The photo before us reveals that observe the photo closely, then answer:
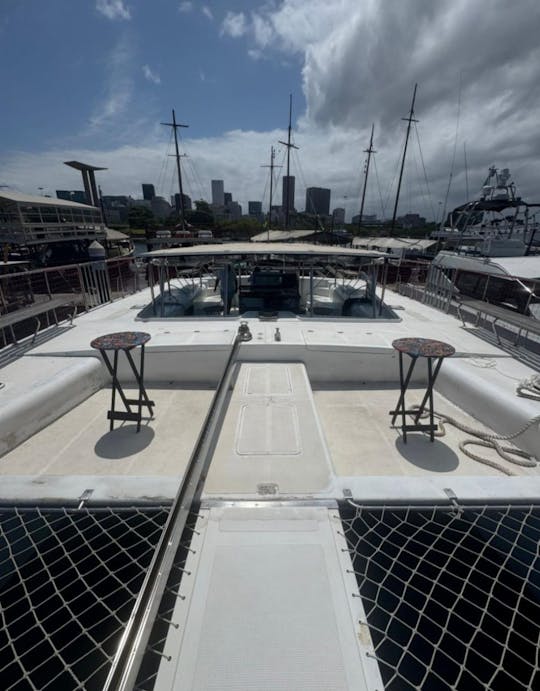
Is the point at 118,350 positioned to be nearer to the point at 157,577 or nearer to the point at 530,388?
the point at 157,577

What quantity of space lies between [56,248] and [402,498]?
25845 millimetres

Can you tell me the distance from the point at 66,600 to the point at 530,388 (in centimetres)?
411

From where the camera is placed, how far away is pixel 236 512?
1800 mm

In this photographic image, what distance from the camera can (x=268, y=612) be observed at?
133 centimetres

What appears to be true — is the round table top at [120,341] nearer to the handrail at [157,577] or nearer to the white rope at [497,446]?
the handrail at [157,577]

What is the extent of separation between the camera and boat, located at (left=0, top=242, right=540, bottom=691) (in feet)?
4.25

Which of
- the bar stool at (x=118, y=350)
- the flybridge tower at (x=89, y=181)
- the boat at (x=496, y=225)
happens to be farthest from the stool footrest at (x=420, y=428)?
the flybridge tower at (x=89, y=181)

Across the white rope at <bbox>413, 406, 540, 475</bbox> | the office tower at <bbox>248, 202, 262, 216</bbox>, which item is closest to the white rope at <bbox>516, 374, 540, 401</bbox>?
the white rope at <bbox>413, 406, 540, 475</bbox>

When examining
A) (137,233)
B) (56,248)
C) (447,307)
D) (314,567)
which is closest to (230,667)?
(314,567)

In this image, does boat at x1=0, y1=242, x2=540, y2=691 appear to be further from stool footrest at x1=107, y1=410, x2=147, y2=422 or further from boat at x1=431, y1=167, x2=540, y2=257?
boat at x1=431, y1=167, x2=540, y2=257

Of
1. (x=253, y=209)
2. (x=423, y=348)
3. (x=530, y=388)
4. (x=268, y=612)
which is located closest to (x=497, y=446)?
(x=530, y=388)

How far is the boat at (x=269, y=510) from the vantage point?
1.29m

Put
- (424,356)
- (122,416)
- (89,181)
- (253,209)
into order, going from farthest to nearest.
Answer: (253,209), (89,181), (122,416), (424,356)

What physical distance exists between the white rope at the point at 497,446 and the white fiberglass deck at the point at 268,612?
165 centimetres
